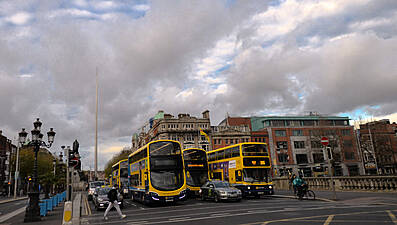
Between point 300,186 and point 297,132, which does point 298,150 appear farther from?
point 300,186

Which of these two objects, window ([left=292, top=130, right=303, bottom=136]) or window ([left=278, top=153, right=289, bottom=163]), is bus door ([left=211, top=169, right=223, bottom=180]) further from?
window ([left=292, top=130, right=303, bottom=136])

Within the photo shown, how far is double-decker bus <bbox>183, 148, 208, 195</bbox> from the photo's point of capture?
2806cm

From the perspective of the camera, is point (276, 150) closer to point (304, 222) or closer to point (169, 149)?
point (169, 149)

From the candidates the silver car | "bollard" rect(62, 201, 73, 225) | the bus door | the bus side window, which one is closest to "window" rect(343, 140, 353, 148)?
the bus door

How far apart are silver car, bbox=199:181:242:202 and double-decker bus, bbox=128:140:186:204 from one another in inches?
105

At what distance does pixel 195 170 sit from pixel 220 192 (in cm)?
637

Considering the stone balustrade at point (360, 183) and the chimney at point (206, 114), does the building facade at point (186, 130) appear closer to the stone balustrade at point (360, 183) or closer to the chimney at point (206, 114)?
the chimney at point (206, 114)

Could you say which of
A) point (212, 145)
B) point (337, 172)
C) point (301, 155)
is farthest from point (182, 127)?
point (337, 172)

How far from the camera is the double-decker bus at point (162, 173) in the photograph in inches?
822

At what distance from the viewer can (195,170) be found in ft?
92.6

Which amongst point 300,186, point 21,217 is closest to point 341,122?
point 300,186

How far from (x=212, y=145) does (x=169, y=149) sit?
57.0 m

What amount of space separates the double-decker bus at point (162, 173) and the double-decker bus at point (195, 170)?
5.94 m

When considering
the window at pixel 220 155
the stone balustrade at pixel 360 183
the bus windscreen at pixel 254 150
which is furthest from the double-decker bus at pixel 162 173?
the stone balustrade at pixel 360 183
